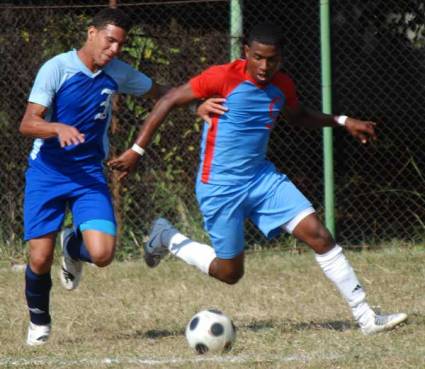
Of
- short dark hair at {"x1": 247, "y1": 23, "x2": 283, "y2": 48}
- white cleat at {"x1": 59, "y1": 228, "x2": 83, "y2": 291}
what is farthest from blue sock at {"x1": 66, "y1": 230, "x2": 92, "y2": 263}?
short dark hair at {"x1": 247, "y1": 23, "x2": 283, "y2": 48}

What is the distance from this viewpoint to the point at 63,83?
6719 mm

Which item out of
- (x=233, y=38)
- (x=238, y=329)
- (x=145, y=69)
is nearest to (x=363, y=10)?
(x=233, y=38)

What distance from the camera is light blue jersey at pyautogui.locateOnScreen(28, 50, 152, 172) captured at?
6703 millimetres

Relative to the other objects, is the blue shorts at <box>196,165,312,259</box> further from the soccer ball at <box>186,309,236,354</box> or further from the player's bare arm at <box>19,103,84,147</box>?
the player's bare arm at <box>19,103,84,147</box>

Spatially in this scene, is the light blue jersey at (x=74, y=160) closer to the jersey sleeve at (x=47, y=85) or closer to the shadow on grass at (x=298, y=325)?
the jersey sleeve at (x=47, y=85)

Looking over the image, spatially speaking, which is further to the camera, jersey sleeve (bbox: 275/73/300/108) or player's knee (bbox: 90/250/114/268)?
jersey sleeve (bbox: 275/73/300/108)

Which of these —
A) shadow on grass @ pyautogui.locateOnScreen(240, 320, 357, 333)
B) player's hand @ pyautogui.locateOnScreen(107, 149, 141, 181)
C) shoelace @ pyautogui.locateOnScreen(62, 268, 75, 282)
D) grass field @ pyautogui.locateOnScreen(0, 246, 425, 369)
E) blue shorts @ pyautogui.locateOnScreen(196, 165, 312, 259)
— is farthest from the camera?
shoelace @ pyautogui.locateOnScreen(62, 268, 75, 282)

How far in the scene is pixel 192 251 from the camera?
7.29m

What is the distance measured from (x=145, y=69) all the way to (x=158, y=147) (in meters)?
0.70

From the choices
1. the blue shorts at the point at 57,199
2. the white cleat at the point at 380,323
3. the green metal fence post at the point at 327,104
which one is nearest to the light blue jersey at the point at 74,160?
the blue shorts at the point at 57,199

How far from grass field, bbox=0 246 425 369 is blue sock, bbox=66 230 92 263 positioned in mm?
483

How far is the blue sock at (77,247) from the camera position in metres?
7.11

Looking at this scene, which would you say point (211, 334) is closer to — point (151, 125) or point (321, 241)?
point (321, 241)

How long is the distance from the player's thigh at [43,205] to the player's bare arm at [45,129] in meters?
0.44
